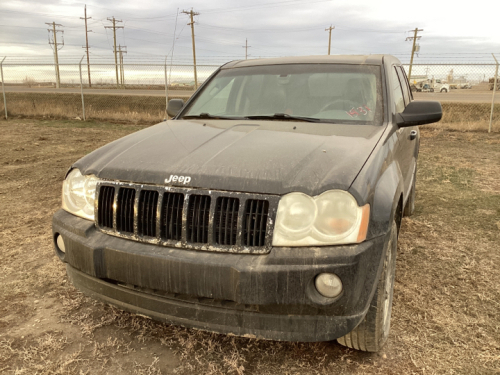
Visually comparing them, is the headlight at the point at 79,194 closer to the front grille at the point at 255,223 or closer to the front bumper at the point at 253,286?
the front bumper at the point at 253,286

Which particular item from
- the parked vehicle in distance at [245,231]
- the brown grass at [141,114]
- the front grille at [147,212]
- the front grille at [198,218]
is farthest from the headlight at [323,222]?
→ the brown grass at [141,114]

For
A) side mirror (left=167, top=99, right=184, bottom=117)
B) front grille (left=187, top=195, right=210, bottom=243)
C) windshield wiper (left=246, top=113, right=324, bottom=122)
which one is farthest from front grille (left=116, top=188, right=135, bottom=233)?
side mirror (left=167, top=99, right=184, bottom=117)

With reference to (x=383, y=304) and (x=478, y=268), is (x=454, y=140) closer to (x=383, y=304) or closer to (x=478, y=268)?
(x=478, y=268)

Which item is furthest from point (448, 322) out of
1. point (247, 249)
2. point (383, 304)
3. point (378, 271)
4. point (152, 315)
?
point (152, 315)

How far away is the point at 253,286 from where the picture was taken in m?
1.89

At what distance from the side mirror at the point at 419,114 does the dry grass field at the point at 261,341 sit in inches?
52.3

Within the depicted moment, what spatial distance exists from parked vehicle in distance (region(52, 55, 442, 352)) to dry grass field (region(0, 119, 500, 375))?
0.29m

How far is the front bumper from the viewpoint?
1.89m

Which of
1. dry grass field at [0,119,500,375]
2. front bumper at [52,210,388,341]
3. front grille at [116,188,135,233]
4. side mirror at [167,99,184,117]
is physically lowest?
dry grass field at [0,119,500,375]

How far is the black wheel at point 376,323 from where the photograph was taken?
2.20 meters

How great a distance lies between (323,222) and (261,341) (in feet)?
3.42

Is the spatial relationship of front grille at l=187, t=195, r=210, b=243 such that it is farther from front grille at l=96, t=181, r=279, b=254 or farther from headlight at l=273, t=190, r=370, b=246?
headlight at l=273, t=190, r=370, b=246

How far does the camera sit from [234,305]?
201 centimetres

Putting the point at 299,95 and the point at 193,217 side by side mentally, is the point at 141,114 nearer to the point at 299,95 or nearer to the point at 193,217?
the point at 299,95
